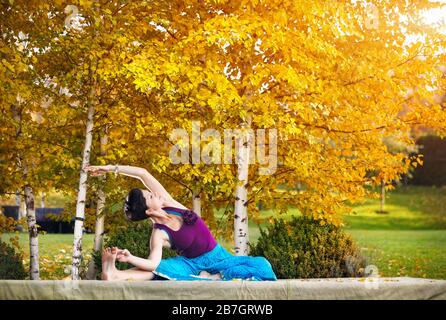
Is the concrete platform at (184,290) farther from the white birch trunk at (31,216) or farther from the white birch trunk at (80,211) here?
the white birch trunk at (31,216)

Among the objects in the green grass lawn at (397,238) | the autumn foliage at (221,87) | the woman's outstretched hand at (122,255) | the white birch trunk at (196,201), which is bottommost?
the green grass lawn at (397,238)

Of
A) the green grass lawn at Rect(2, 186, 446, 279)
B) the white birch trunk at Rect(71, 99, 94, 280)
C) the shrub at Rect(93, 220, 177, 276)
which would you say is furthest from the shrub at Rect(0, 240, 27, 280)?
the shrub at Rect(93, 220, 177, 276)

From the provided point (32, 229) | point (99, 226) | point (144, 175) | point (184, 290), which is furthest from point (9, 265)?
point (184, 290)

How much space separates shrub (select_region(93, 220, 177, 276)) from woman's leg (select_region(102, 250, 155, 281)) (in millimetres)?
2459

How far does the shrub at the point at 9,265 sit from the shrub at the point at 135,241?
4.30 ft

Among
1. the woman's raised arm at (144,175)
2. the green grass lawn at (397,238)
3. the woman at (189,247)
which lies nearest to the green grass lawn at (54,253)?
the green grass lawn at (397,238)

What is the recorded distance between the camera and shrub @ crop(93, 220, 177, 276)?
32.2ft

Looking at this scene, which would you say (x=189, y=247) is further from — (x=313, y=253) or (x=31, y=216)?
(x=31, y=216)

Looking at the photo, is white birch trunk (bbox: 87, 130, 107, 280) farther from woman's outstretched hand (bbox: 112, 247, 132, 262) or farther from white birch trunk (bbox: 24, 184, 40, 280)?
woman's outstretched hand (bbox: 112, 247, 132, 262)

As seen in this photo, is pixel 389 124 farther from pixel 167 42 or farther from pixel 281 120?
pixel 167 42

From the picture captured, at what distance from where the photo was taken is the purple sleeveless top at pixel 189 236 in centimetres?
762

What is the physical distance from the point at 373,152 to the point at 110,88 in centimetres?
422

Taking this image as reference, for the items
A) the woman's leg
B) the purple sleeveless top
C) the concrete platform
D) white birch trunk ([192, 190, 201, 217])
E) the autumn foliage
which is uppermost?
the autumn foliage
